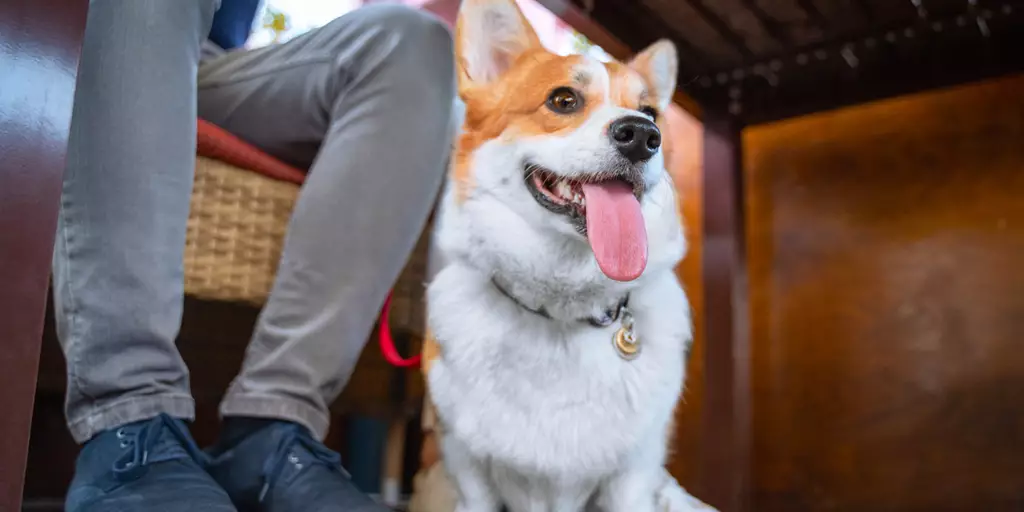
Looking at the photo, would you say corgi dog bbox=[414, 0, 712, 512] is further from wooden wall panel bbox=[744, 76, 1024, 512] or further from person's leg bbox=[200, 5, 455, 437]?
wooden wall panel bbox=[744, 76, 1024, 512]

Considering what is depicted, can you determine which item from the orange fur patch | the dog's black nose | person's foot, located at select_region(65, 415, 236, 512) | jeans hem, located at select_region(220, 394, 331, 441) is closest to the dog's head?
the dog's black nose

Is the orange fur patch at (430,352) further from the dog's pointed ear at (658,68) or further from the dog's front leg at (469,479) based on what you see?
the dog's pointed ear at (658,68)

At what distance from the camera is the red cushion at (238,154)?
92cm

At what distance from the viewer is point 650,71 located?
0.89m

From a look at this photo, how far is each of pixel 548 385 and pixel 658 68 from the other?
0.42m

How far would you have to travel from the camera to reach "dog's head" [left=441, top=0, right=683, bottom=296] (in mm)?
711

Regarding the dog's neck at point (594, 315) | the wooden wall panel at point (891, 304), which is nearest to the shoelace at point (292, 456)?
the dog's neck at point (594, 315)

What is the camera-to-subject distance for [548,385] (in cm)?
74

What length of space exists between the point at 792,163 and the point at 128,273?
53.0 inches

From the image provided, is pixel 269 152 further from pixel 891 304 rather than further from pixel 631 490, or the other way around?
pixel 891 304

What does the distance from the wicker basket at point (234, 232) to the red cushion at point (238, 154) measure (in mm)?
11

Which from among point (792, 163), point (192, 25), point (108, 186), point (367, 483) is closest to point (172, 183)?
point (108, 186)

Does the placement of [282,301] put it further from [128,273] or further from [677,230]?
[677,230]

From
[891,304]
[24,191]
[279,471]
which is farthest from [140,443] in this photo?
[891,304]
